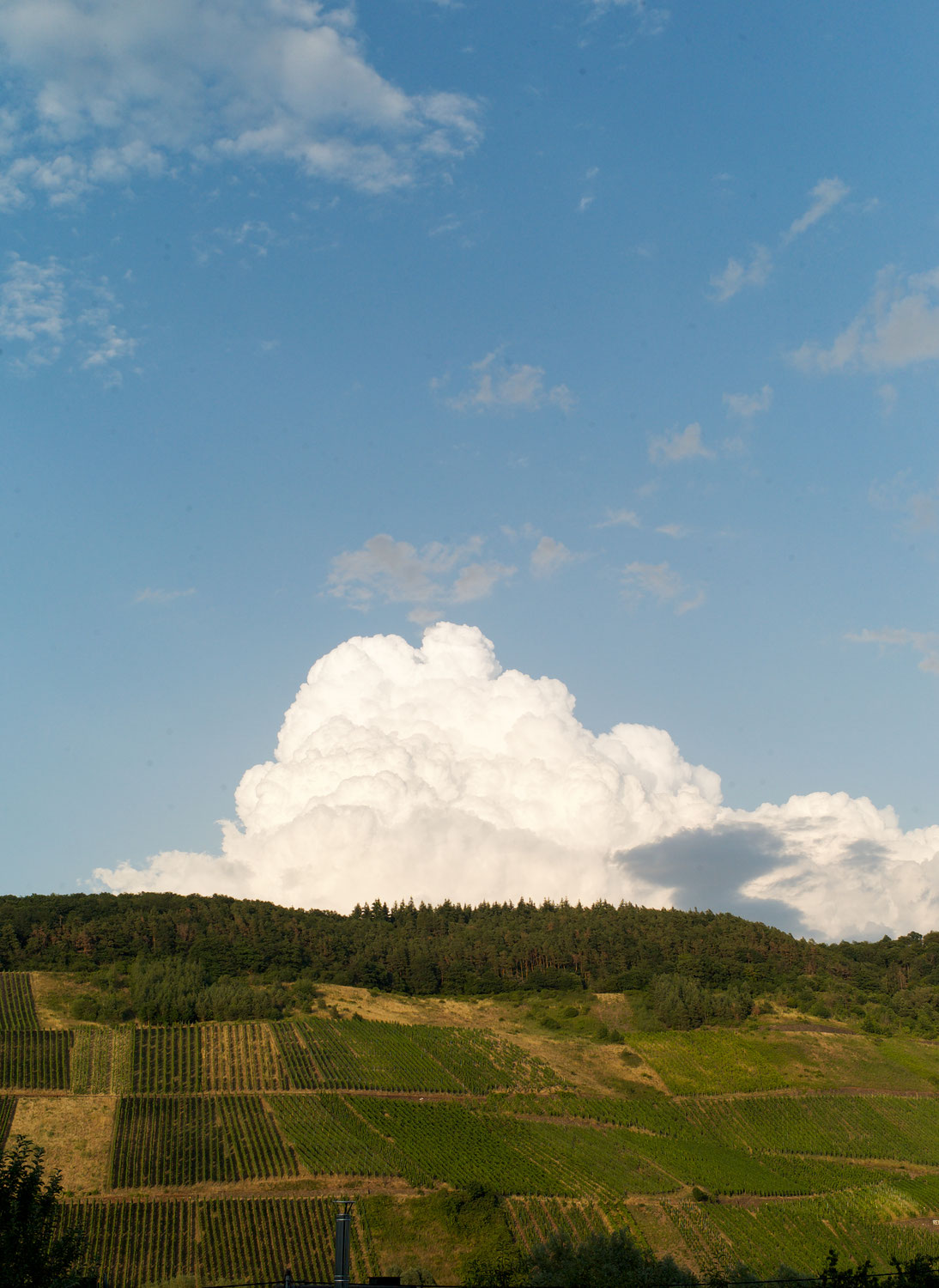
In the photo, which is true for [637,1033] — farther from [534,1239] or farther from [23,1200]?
[23,1200]

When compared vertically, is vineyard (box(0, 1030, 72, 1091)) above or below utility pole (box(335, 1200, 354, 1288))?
below

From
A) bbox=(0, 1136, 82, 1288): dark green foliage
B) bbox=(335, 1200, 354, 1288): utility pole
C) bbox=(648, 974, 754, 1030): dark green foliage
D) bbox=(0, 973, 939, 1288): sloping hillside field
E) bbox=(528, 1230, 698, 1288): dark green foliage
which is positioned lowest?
bbox=(0, 973, 939, 1288): sloping hillside field

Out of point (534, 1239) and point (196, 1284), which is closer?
point (196, 1284)

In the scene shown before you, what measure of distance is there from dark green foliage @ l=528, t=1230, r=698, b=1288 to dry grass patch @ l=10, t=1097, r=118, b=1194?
4644 cm

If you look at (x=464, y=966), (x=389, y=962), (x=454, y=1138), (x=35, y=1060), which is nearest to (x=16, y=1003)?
(x=35, y=1060)

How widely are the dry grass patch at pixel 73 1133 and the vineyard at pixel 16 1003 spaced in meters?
28.1

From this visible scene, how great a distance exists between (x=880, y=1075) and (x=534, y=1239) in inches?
2993

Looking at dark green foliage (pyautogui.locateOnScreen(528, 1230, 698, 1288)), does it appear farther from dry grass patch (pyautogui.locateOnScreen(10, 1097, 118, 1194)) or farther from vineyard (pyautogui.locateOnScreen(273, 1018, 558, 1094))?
vineyard (pyautogui.locateOnScreen(273, 1018, 558, 1094))

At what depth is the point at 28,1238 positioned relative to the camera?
36375 millimetres

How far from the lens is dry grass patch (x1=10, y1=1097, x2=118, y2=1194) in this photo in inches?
3314

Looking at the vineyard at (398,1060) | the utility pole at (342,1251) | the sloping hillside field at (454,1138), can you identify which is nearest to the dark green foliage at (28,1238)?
the utility pole at (342,1251)

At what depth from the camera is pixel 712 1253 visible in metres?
81.2

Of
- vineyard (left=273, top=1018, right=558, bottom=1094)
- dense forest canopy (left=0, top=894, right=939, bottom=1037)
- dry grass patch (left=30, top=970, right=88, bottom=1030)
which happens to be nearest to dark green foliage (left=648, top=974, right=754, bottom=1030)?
dense forest canopy (left=0, top=894, right=939, bottom=1037)

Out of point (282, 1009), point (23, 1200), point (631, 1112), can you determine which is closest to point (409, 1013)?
point (282, 1009)
